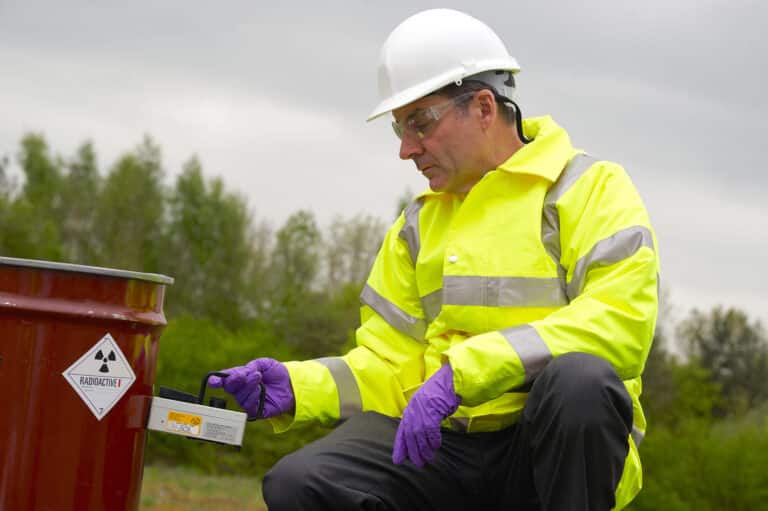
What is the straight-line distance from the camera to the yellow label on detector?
2.90m

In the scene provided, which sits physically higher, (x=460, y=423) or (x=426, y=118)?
(x=426, y=118)

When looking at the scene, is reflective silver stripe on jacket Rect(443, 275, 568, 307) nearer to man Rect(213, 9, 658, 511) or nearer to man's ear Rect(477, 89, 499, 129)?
man Rect(213, 9, 658, 511)

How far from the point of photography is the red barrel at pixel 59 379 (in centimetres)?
273

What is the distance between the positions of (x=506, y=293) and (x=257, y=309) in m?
16.7

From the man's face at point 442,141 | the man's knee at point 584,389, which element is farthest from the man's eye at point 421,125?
the man's knee at point 584,389

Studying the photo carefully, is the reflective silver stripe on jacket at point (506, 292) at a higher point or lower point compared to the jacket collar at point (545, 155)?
lower

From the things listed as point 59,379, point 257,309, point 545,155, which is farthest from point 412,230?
point 257,309

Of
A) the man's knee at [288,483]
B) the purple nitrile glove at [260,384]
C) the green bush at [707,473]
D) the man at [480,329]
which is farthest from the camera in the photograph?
the green bush at [707,473]

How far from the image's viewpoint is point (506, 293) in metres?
3.00

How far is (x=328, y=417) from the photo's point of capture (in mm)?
3209

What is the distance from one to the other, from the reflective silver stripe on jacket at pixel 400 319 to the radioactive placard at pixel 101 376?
33.8 inches

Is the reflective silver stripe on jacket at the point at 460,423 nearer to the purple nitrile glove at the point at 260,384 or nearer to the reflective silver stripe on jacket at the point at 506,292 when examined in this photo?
the reflective silver stripe on jacket at the point at 506,292

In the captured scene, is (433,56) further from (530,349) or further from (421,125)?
(530,349)

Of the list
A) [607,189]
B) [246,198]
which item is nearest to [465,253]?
[607,189]
